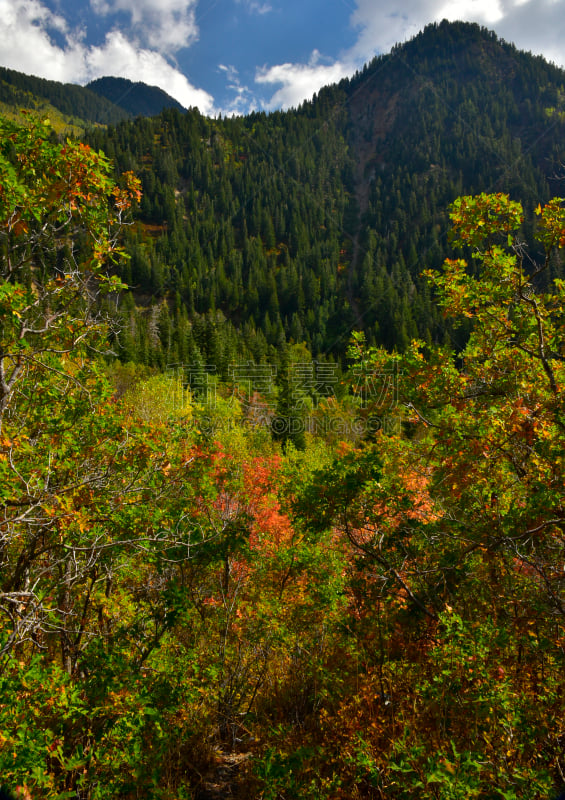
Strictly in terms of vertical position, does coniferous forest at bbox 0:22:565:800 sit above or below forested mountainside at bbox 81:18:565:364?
below

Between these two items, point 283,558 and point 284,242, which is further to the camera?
point 284,242

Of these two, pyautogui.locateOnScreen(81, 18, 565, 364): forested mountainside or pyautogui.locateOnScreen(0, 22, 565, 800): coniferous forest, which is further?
pyautogui.locateOnScreen(81, 18, 565, 364): forested mountainside

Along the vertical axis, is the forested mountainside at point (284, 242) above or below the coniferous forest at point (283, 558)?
above

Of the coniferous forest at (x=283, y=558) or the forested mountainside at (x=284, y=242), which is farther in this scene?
the forested mountainside at (x=284, y=242)

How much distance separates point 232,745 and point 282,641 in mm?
2171

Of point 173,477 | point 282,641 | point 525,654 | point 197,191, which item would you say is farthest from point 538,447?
point 197,191

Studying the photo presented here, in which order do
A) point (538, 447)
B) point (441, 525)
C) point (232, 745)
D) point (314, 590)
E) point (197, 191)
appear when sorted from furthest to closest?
point (197, 191)
point (314, 590)
point (232, 745)
point (441, 525)
point (538, 447)

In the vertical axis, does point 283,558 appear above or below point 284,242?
below

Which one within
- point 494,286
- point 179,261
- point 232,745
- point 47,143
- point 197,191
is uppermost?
point 197,191

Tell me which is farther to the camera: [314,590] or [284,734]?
[314,590]

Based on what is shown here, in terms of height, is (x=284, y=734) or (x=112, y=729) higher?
(x=112, y=729)

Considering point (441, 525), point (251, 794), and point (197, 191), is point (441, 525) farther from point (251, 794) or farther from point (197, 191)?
point (197, 191)

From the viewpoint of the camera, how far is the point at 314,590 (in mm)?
10336

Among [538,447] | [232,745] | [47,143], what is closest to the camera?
[47,143]
